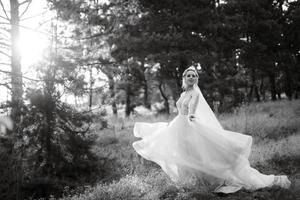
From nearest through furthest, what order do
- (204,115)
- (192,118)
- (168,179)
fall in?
(192,118), (204,115), (168,179)

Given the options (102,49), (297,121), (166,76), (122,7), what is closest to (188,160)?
A: (102,49)

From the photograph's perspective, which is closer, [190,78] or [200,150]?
[200,150]

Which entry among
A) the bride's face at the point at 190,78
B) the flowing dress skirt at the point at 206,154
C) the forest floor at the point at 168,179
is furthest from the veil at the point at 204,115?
the forest floor at the point at 168,179

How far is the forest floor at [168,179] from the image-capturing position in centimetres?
598

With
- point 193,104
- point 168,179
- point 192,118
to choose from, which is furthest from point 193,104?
point 168,179

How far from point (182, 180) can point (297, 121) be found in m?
9.27

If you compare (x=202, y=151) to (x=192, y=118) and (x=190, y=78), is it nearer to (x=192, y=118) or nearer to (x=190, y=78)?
(x=192, y=118)

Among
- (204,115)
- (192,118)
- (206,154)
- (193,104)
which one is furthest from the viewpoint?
(204,115)

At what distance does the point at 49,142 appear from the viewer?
8602mm

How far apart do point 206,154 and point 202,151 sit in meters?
0.09

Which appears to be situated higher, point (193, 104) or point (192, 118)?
point (193, 104)

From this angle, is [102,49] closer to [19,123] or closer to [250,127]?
[19,123]

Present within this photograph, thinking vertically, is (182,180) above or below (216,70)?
below

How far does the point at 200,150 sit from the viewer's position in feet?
20.1
